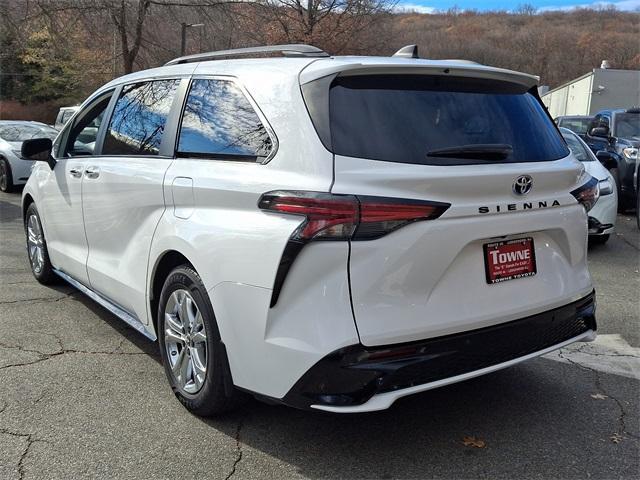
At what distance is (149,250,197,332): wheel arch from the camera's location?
3.30 metres

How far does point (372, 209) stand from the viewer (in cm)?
250

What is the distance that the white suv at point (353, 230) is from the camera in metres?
2.53

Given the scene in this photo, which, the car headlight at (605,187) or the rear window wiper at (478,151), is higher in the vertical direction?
the rear window wiper at (478,151)

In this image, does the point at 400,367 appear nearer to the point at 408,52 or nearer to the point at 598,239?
the point at 408,52

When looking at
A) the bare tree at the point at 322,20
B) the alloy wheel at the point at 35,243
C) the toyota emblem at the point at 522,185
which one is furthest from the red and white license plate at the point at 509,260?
the bare tree at the point at 322,20

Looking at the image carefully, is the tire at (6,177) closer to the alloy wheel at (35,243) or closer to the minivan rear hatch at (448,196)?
the alloy wheel at (35,243)

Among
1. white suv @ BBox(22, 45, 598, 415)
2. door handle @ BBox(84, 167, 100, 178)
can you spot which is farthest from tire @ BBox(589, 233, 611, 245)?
door handle @ BBox(84, 167, 100, 178)

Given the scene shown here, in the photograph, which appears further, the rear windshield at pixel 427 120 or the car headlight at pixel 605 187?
the car headlight at pixel 605 187

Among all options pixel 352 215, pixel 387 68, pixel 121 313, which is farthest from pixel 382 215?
pixel 121 313

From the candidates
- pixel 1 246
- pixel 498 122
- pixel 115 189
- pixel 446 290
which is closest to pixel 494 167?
pixel 498 122

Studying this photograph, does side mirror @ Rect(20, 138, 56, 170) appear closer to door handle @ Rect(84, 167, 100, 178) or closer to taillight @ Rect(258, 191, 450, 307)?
door handle @ Rect(84, 167, 100, 178)

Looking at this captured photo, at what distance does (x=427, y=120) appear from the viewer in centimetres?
280

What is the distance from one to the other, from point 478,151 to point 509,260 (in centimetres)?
52

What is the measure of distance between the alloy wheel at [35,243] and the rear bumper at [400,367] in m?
3.69
